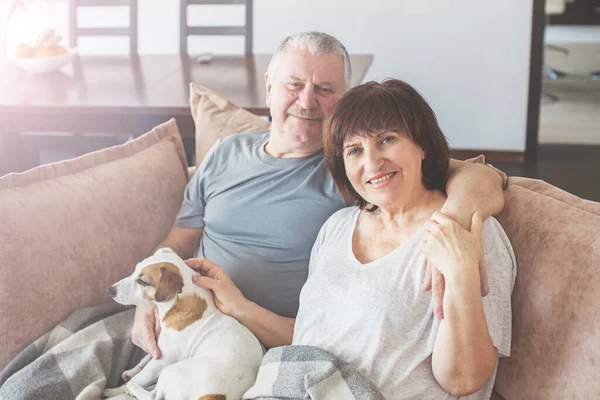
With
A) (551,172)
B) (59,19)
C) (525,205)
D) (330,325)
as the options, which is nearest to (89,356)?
(330,325)

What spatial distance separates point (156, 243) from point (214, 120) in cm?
45

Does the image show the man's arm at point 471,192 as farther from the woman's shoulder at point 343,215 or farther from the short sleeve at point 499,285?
the woman's shoulder at point 343,215

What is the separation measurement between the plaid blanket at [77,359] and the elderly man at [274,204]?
0.06 metres

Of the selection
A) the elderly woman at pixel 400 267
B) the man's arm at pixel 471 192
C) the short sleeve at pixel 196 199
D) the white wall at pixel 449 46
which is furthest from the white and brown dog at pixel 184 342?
the white wall at pixel 449 46

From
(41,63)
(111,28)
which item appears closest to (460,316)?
(41,63)

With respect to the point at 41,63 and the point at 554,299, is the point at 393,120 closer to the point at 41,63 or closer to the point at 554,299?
the point at 554,299

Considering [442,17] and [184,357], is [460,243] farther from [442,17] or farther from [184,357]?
[442,17]

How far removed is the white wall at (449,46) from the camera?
14.5 ft

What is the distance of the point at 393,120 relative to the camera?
5.04ft

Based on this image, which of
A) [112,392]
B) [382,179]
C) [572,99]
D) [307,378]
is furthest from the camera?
[572,99]

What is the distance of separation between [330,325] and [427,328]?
0.21 metres

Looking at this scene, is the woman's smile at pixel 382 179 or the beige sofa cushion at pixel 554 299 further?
the woman's smile at pixel 382 179

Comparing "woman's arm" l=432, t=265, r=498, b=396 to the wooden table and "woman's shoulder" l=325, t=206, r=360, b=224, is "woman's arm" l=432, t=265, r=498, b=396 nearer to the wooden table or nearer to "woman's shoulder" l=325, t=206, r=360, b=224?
"woman's shoulder" l=325, t=206, r=360, b=224

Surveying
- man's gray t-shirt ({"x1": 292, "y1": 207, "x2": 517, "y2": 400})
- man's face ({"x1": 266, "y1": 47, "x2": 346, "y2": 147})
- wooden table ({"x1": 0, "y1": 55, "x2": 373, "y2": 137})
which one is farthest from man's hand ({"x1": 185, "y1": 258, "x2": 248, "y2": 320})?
wooden table ({"x1": 0, "y1": 55, "x2": 373, "y2": 137})
